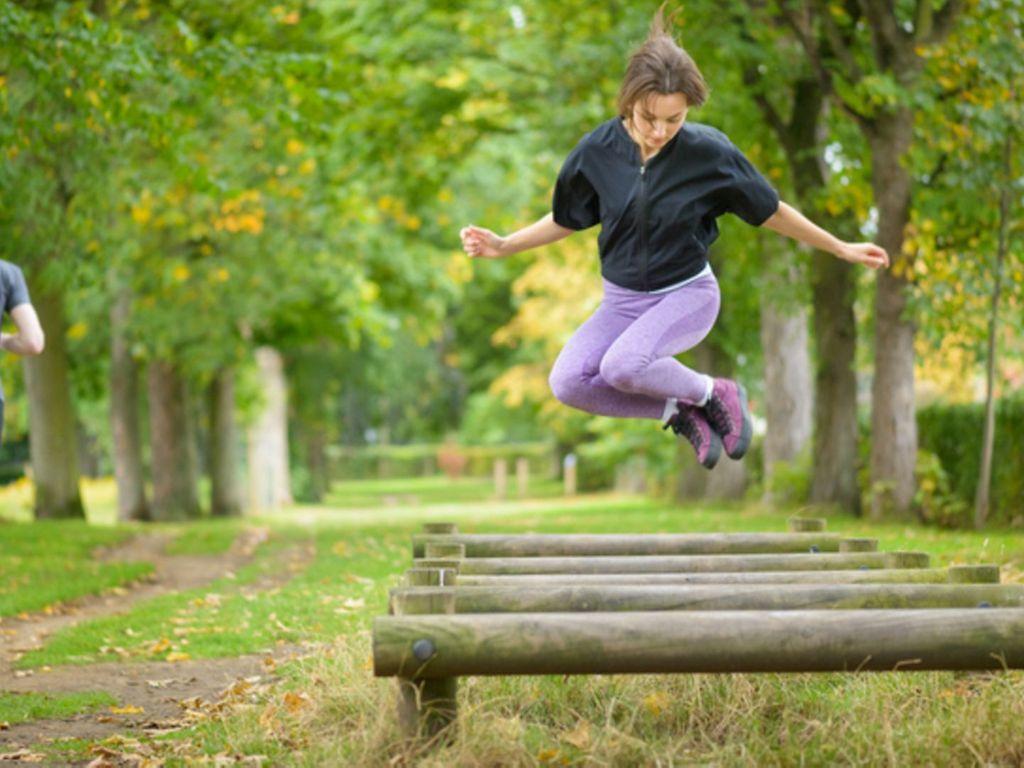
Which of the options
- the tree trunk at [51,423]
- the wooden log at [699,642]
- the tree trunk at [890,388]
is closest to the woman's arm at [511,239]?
the wooden log at [699,642]

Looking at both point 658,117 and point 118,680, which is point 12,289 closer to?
point 118,680

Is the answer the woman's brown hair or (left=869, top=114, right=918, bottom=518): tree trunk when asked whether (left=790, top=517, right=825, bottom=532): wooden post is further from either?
(left=869, top=114, right=918, bottom=518): tree trunk

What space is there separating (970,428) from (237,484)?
16.1 meters

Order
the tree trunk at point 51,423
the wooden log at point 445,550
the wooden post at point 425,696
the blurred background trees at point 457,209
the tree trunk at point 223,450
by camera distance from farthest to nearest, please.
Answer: the tree trunk at point 223,450 → the tree trunk at point 51,423 → the blurred background trees at point 457,209 → the wooden log at point 445,550 → the wooden post at point 425,696

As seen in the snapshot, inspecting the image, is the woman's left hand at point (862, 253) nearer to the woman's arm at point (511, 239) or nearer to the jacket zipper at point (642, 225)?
the jacket zipper at point (642, 225)

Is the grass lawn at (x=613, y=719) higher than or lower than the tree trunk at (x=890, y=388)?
lower

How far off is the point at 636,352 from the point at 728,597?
1.19 meters

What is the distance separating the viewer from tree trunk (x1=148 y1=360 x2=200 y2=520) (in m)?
26.4

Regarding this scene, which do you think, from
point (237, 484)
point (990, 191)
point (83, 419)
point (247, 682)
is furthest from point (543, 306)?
point (247, 682)

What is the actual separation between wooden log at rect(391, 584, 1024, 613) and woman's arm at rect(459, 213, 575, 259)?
1.82 m

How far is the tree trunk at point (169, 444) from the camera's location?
2641cm

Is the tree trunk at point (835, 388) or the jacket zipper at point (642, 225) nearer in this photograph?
the jacket zipper at point (642, 225)

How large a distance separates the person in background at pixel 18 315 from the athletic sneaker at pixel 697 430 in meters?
3.20

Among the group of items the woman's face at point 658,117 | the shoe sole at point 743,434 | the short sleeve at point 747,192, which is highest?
the woman's face at point 658,117
